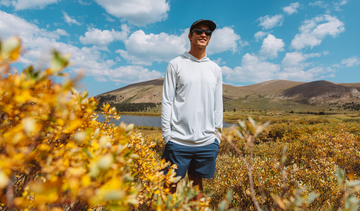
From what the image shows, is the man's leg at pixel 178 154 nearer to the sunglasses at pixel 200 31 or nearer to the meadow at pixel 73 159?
the meadow at pixel 73 159

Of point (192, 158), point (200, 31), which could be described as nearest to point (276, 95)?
point (200, 31)

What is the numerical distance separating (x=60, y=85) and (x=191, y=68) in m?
2.03

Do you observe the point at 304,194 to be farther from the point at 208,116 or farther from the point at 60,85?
the point at 60,85

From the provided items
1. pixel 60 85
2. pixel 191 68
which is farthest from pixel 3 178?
pixel 191 68

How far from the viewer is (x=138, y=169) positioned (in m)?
2.28

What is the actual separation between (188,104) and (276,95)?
455 feet

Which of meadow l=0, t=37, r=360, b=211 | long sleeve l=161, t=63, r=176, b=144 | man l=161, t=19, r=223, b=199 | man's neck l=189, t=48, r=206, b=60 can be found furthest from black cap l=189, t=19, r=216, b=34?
meadow l=0, t=37, r=360, b=211

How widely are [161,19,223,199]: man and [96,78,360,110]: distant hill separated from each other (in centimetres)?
10163

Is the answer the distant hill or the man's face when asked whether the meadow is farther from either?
the distant hill

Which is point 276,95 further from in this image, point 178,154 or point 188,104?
point 178,154

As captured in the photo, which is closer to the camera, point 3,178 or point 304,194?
point 3,178

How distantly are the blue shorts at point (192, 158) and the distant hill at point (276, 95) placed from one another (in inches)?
4002

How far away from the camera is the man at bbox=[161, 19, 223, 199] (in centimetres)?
238

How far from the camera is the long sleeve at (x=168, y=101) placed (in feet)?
7.80
